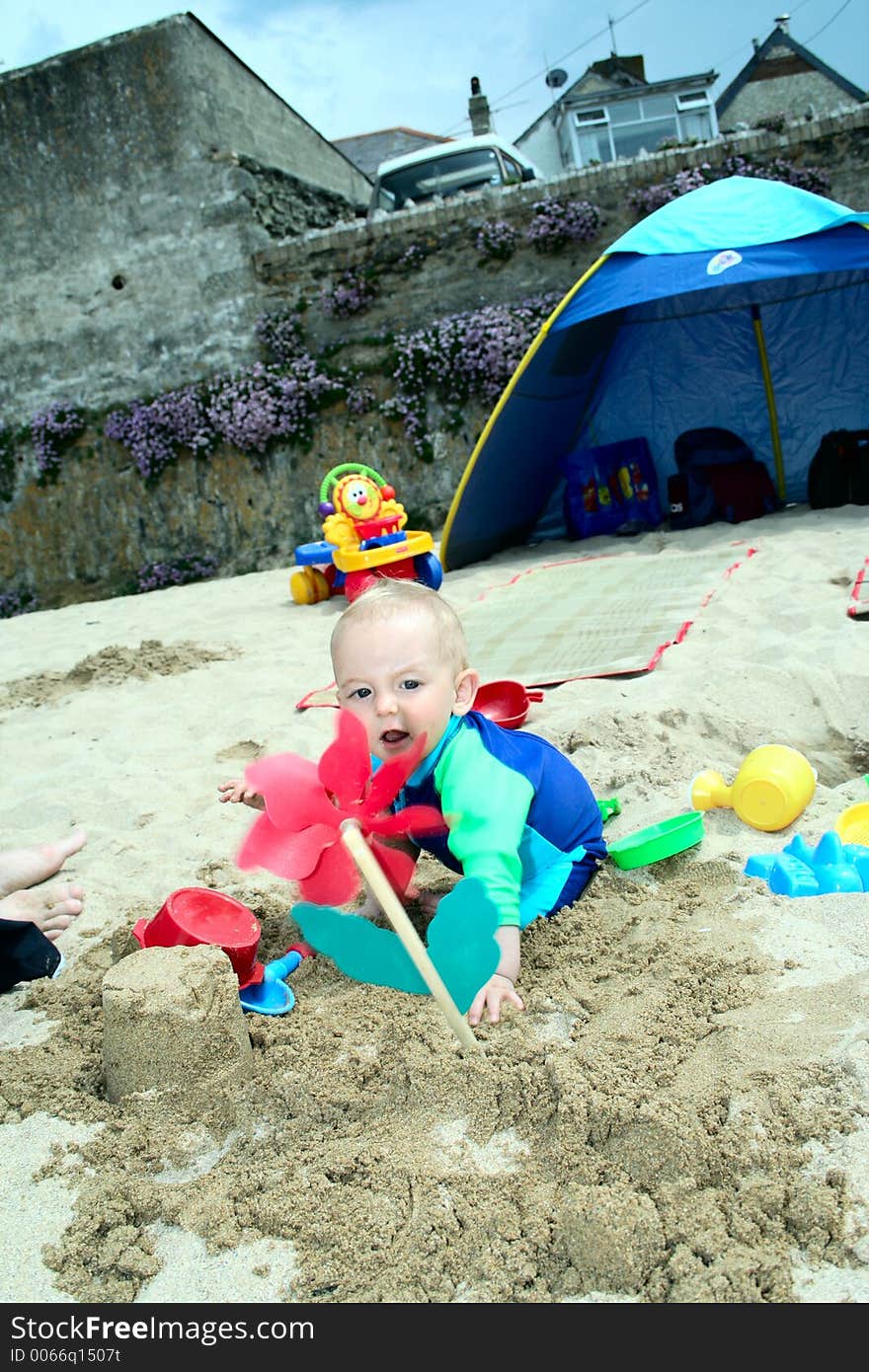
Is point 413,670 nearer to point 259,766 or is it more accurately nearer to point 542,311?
point 259,766

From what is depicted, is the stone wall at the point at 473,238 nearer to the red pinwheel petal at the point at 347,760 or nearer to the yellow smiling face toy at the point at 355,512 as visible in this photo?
the yellow smiling face toy at the point at 355,512

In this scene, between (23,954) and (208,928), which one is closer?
(208,928)

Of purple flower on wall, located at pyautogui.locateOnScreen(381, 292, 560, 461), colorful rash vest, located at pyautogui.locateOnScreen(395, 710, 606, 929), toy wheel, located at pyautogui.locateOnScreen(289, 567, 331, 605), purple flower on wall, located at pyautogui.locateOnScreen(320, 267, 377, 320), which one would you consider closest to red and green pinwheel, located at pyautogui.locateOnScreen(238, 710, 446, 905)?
colorful rash vest, located at pyautogui.locateOnScreen(395, 710, 606, 929)

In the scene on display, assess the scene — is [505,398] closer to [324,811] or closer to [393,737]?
[393,737]

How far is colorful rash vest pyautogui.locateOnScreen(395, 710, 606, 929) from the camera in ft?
5.39

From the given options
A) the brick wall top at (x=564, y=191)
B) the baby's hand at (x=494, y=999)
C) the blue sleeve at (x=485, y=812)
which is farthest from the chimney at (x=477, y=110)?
the baby's hand at (x=494, y=999)

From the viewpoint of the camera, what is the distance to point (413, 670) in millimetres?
1598

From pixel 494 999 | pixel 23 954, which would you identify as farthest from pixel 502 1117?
pixel 23 954

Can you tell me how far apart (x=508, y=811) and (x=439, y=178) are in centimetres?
947

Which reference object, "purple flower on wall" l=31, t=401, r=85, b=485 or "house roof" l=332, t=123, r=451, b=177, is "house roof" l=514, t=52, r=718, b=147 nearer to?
"house roof" l=332, t=123, r=451, b=177

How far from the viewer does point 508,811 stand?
66.7 inches

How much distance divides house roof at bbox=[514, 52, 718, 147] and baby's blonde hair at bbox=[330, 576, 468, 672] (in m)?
24.3
